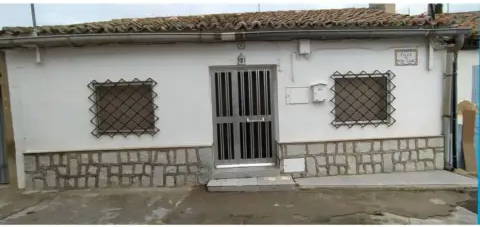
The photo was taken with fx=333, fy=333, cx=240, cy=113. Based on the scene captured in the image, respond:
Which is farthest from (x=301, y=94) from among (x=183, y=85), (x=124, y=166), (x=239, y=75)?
(x=124, y=166)

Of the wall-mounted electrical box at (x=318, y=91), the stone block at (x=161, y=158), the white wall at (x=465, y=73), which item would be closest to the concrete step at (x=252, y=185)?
the stone block at (x=161, y=158)

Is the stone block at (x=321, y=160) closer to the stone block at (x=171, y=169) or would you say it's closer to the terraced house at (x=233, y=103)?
the terraced house at (x=233, y=103)

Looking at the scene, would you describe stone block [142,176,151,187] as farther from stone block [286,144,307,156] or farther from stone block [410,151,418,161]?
stone block [410,151,418,161]

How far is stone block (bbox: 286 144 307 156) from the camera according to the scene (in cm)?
635

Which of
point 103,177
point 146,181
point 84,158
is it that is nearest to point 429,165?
point 146,181

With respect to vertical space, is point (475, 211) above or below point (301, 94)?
below

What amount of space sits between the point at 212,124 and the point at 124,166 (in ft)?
5.96

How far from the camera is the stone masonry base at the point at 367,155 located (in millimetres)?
6375

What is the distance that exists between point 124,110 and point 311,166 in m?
3.71

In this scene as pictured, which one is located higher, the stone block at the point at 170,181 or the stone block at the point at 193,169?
the stone block at the point at 193,169

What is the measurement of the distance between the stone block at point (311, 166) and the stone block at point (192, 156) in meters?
2.11

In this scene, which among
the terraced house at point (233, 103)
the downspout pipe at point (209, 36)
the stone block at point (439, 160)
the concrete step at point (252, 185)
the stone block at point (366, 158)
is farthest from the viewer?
the stone block at point (439, 160)

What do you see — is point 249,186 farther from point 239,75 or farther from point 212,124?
point 239,75

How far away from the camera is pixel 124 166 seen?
6.22 metres
